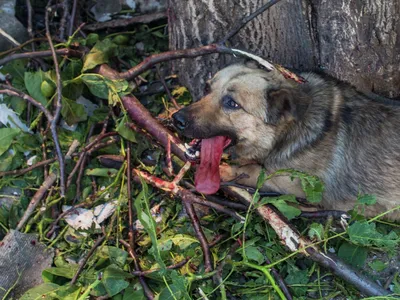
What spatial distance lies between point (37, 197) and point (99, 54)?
1271 millimetres

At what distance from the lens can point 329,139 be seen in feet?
12.3

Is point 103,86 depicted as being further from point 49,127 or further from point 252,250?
point 252,250

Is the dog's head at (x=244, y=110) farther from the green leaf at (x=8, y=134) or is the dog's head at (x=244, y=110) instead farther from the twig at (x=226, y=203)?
the green leaf at (x=8, y=134)

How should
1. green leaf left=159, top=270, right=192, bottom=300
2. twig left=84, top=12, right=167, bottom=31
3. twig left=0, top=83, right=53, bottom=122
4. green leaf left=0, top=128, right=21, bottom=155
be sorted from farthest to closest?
twig left=84, top=12, right=167, bottom=31
green leaf left=0, top=128, right=21, bottom=155
twig left=0, top=83, right=53, bottom=122
green leaf left=159, top=270, right=192, bottom=300

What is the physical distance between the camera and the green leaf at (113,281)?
3.44 metres

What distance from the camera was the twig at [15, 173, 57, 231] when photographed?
3984 mm

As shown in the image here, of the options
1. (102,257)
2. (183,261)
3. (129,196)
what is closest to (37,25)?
(129,196)

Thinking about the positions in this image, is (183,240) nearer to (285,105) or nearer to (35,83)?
(285,105)

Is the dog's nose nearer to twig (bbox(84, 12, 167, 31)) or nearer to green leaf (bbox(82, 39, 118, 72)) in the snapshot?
green leaf (bbox(82, 39, 118, 72))

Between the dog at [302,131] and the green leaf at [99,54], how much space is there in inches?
42.1

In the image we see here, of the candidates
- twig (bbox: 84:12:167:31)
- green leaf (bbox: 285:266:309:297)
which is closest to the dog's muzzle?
green leaf (bbox: 285:266:309:297)

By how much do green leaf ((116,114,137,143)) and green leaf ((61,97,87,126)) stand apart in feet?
1.37

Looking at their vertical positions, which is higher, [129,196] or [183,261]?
[129,196]

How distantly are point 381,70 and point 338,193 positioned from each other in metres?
0.99
